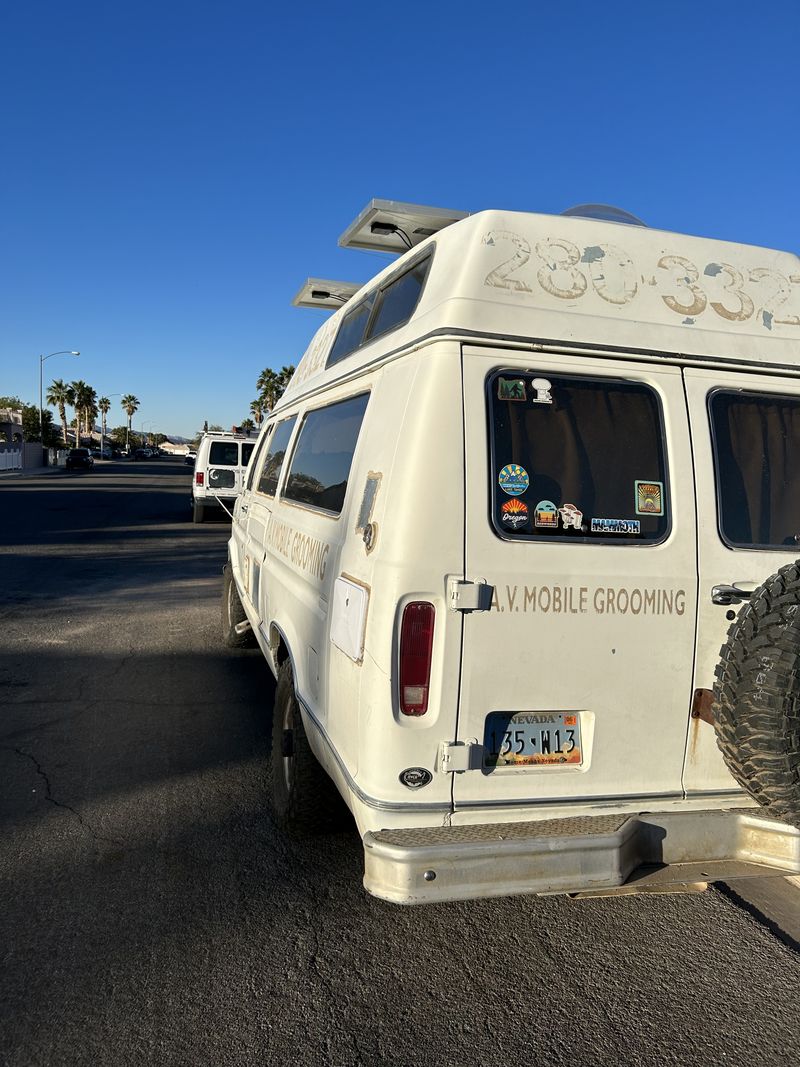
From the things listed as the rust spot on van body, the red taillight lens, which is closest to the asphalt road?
the rust spot on van body

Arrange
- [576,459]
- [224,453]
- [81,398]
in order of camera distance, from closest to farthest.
A: [576,459] → [224,453] → [81,398]

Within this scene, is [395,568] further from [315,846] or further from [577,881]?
[315,846]

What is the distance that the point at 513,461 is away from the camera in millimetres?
2934

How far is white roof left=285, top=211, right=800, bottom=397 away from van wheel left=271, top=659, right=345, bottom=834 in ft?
5.68

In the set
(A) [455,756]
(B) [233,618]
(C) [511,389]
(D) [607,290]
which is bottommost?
(B) [233,618]

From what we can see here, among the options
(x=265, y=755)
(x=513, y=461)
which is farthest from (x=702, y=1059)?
(x=265, y=755)

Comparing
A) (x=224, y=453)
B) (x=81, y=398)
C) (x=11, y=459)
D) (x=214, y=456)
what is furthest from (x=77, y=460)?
(x=81, y=398)

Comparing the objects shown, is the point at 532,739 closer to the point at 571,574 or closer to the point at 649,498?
the point at 571,574

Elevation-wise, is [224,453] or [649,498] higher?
[224,453]

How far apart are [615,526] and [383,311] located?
1506mm

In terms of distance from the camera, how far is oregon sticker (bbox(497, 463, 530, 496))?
2.90 metres

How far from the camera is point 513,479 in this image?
9.59 ft

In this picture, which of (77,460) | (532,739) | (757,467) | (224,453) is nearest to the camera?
(532,739)

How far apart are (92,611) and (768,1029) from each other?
27.5 feet
